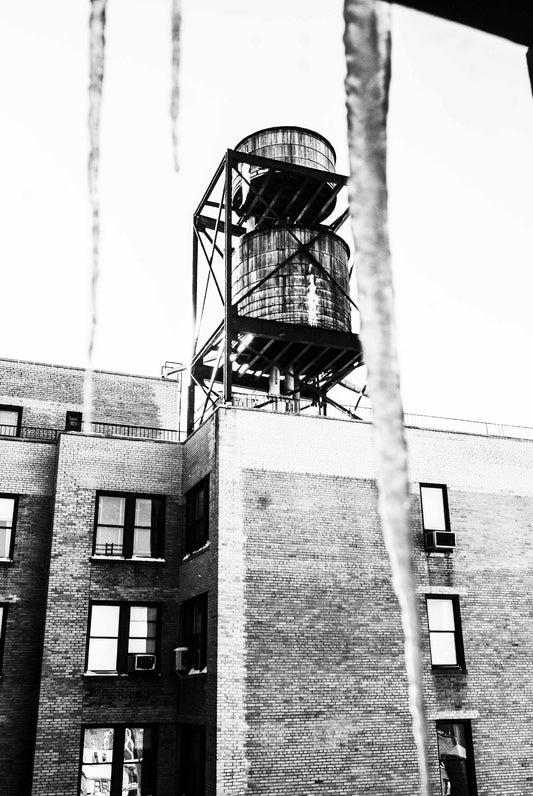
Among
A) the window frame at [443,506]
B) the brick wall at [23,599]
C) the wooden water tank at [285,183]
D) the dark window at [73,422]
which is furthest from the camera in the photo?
the dark window at [73,422]

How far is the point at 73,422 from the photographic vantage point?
90.1ft

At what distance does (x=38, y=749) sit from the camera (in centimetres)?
1945

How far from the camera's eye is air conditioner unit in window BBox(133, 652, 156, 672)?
20953mm

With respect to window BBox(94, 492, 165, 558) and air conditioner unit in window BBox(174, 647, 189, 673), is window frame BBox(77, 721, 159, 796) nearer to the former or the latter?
air conditioner unit in window BBox(174, 647, 189, 673)

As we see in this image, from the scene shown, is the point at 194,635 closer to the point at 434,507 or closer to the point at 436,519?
the point at 436,519

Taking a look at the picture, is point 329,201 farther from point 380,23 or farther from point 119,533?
point 380,23

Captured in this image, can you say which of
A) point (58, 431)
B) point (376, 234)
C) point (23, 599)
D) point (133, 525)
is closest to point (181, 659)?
point (133, 525)

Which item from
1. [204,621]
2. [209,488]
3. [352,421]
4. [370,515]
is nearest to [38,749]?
[204,621]

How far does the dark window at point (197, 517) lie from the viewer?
20.9m

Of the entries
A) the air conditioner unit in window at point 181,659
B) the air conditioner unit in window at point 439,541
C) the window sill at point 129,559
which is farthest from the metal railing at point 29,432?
the air conditioner unit in window at point 439,541

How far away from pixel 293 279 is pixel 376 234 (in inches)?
881

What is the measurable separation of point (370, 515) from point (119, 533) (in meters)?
7.21

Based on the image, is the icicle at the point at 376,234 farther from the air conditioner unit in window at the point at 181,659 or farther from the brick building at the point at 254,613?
the air conditioner unit in window at the point at 181,659

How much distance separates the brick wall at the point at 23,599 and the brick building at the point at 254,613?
Answer: 0.05 meters
